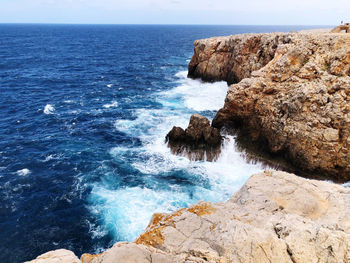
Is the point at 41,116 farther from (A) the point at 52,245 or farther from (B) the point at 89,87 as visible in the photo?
(A) the point at 52,245

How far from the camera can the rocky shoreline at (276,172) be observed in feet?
35.6

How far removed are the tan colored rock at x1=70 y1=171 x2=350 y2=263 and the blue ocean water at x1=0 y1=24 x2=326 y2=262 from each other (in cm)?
1067

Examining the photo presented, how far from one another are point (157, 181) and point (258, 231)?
18.4 meters

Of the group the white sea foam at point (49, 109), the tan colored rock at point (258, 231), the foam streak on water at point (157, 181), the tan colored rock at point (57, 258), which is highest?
the tan colored rock at point (57, 258)

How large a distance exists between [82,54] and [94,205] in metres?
96.3

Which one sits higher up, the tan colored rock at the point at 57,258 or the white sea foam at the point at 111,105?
the tan colored rock at the point at 57,258

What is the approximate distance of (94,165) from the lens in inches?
1271

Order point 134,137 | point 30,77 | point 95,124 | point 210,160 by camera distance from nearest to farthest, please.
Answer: point 210,160
point 134,137
point 95,124
point 30,77

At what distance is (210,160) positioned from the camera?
32375mm

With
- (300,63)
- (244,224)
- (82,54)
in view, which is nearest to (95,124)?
(300,63)

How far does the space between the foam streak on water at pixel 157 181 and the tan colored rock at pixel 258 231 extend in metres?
10.2

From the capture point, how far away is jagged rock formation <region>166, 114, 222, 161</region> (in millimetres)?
32375

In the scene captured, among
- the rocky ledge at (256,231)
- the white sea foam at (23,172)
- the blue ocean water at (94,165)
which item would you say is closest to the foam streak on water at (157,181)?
the blue ocean water at (94,165)

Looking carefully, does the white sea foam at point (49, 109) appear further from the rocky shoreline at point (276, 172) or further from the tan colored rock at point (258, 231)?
Result: the tan colored rock at point (258, 231)
